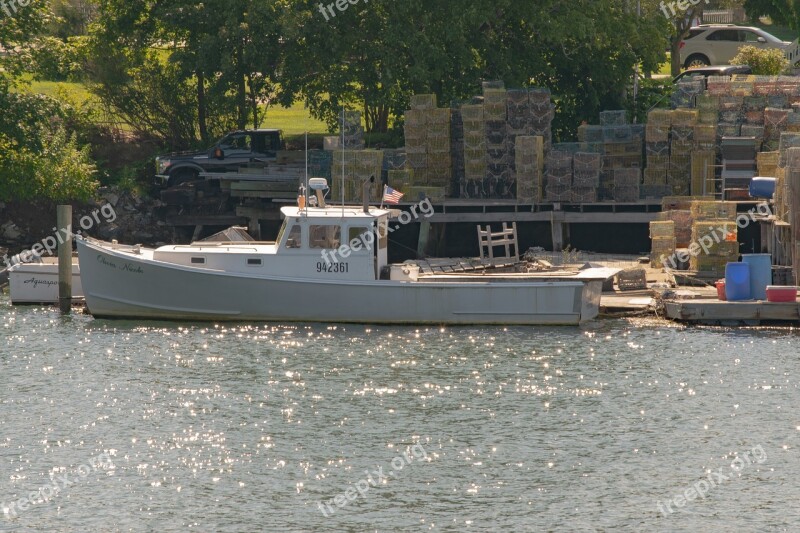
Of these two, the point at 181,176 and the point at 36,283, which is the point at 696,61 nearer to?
the point at 181,176

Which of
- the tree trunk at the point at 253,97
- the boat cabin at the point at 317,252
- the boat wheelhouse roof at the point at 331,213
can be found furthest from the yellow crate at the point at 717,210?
the tree trunk at the point at 253,97

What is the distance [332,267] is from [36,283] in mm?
6958

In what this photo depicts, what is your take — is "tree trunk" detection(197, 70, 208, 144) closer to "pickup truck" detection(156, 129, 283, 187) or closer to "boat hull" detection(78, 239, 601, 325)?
"pickup truck" detection(156, 129, 283, 187)

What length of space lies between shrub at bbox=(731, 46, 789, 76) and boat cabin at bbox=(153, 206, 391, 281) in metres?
21.4

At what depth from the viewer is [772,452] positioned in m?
22.0

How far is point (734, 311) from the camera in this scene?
28.9m

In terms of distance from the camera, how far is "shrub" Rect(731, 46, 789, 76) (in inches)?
1827

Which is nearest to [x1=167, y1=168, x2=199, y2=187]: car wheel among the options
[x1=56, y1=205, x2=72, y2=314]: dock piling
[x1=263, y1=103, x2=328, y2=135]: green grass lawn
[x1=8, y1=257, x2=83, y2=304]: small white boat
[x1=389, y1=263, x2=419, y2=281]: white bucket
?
[x1=263, y1=103, x2=328, y2=135]: green grass lawn

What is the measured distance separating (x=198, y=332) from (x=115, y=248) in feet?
8.39

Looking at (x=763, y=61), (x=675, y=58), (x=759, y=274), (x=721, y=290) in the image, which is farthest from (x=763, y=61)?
(x=721, y=290)

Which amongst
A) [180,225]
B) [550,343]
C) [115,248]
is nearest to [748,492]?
[550,343]

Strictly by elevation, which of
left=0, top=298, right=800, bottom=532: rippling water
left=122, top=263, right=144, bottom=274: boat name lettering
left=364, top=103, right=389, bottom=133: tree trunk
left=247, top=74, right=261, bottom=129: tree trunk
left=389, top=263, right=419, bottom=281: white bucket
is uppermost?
left=247, top=74, right=261, bottom=129: tree trunk

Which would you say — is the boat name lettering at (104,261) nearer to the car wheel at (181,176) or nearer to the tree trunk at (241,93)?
the car wheel at (181,176)

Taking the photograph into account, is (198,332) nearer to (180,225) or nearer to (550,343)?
(550,343)
